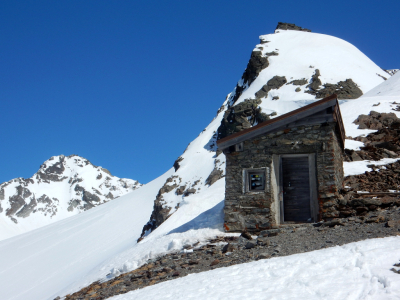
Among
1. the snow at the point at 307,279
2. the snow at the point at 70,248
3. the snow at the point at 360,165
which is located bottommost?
the snow at the point at 70,248

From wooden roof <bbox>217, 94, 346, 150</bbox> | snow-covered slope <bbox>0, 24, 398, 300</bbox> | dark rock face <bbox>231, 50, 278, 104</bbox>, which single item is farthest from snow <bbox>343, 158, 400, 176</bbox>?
dark rock face <bbox>231, 50, 278, 104</bbox>

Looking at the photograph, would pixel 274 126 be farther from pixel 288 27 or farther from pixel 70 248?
pixel 288 27

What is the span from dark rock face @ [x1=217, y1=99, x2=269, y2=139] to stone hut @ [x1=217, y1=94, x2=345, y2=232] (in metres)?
30.7

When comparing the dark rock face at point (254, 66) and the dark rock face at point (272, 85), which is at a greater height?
the dark rock face at point (254, 66)

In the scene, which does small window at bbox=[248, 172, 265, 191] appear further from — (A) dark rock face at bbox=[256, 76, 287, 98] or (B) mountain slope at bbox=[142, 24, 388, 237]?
(A) dark rock face at bbox=[256, 76, 287, 98]

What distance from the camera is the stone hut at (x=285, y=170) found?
1213 centimetres

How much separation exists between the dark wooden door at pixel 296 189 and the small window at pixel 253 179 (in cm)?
85

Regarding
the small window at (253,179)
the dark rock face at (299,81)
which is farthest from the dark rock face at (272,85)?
the small window at (253,179)

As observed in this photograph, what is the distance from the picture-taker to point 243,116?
45562mm

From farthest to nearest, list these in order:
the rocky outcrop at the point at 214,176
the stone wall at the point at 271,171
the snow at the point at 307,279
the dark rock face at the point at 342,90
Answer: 1. the dark rock face at the point at 342,90
2. the rocky outcrop at the point at 214,176
3. the stone wall at the point at 271,171
4. the snow at the point at 307,279

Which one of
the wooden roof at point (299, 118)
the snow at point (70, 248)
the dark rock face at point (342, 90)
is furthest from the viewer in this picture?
the dark rock face at point (342, 90)

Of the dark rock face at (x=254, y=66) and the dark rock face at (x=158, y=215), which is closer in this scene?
the dark rock face at (x=158, y=215)

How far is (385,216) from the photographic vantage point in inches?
392

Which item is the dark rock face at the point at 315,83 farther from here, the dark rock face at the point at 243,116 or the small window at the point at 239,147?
the small window at the point at 239,147
